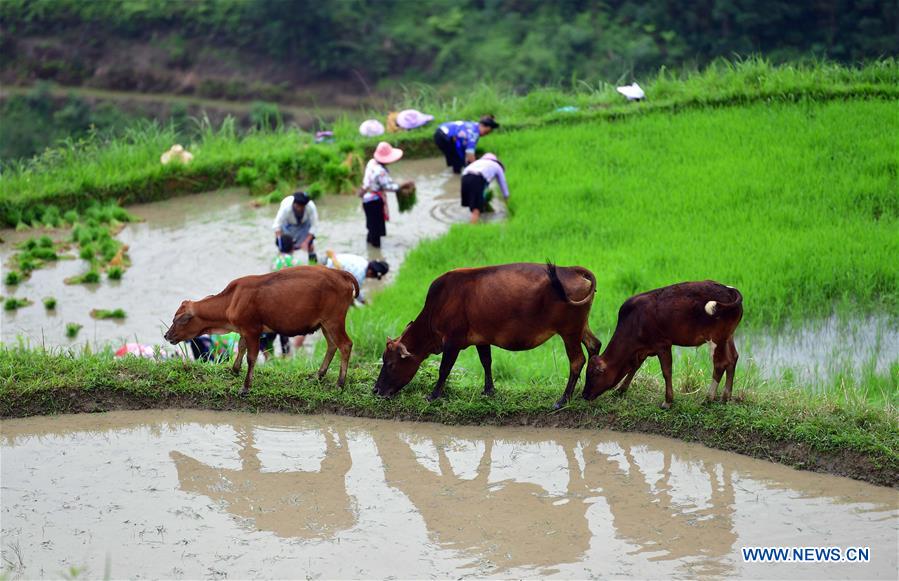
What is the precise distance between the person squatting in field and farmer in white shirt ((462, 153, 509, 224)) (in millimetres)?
1279

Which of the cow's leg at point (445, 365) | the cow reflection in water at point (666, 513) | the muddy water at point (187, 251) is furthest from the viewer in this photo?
the muddy water at point (187, 251)

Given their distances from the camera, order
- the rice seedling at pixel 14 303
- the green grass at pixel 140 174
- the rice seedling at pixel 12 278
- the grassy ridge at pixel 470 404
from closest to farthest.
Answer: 1. the grassy ridge at pixel 470 404
2. the rice seedling at pixel 14 303
3. the rice seedling at pixel 12 278
4. the green grass at pixel 140 174

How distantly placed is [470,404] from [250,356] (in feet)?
4.99

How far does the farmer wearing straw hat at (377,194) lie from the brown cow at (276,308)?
422 centimetres

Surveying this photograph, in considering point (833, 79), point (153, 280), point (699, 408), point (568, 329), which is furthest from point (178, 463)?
point (833, 79)

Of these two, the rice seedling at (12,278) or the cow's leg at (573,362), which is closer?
the cow's leg at (573,362)

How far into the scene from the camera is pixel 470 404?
7.29m

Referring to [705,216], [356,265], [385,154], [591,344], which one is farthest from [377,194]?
[591,344]

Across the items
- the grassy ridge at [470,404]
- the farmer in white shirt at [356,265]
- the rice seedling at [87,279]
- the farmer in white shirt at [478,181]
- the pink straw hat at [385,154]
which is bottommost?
the grassy ridge at [470,404]

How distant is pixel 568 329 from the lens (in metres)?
6.95

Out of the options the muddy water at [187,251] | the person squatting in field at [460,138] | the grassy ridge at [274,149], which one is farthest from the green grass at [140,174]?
the person squatting in field at [460,138]

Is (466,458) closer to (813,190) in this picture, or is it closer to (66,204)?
(813,190)

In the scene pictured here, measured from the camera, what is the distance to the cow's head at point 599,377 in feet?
22.8

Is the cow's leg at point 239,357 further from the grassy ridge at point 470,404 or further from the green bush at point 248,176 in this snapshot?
the green bush at point 248,176
